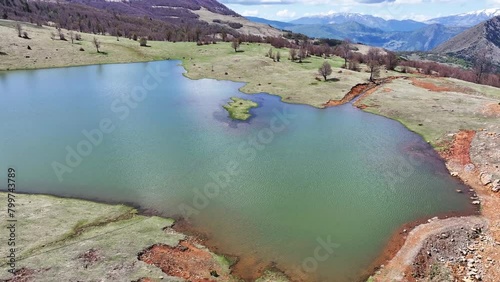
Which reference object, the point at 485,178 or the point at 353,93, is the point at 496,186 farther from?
the point at 353,93

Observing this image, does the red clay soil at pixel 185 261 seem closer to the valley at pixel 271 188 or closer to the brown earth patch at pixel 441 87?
the valley at pixel 271 188

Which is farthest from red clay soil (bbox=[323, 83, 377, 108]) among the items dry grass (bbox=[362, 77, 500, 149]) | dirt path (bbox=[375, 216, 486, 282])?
dirt path (bbox=[375, 216, 486, 282])

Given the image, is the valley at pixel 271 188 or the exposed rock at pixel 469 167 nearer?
the valley at pixel 271 188

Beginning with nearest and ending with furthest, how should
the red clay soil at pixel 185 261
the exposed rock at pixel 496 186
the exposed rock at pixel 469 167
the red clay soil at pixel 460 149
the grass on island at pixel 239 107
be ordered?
the red clay soil at pixel 185 261, the exposed rock at pixel 496 186, the exposed rock at pixel 469 167, the red clay soil at pixel 460 149, the grass on island at pixel 239 107

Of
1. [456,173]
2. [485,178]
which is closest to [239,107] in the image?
[456,173]

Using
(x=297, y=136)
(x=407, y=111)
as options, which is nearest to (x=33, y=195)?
(x=297, y=136)

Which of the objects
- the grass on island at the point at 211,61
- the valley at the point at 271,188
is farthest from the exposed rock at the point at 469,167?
the grass on island at the point at 211,61

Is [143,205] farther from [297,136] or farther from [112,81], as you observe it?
[112,81]
